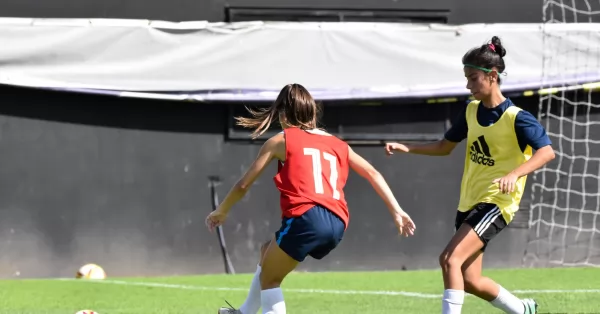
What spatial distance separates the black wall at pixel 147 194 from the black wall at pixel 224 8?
940 mm

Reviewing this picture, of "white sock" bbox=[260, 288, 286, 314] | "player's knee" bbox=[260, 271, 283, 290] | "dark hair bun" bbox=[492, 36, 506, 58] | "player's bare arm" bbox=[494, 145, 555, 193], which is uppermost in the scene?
"dark hair bun" bbox=[492, 36, 506, 58]

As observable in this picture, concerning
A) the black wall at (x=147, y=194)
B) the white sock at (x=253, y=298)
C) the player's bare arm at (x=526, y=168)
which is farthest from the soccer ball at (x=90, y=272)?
the player's bare arm at (x=526, y=168)

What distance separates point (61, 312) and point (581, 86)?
6645 millimetres

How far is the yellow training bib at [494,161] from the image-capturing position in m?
6.49

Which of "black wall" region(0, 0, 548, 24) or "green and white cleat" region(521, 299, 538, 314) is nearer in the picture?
"green and white cleat" region(521, 299, 538, 314)

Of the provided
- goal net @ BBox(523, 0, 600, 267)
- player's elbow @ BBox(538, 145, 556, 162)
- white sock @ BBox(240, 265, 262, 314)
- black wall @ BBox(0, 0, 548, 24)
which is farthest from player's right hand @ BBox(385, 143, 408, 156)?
goal net @ BBox(523, 0, 600, 267)

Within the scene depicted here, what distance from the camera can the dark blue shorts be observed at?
5.76 meters

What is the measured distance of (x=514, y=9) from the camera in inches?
485

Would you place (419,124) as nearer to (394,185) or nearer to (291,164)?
(394,185)

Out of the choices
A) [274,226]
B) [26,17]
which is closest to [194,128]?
[274,226]

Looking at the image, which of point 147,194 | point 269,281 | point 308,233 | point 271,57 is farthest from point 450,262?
point 147,194

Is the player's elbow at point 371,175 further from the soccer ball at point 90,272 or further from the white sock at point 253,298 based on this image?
the soccer ball at point 90,272

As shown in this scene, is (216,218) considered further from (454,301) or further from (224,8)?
(224,8)

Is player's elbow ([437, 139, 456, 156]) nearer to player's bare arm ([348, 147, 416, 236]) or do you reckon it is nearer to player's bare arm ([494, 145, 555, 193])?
player's bare arm ([494, 145, 555, 193])
